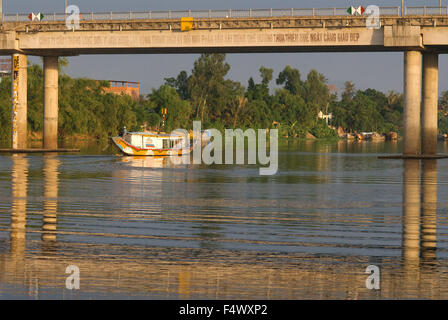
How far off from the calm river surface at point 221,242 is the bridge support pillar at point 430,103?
35265mm

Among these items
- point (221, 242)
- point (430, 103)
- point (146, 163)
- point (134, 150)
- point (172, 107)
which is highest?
point (172, 107)

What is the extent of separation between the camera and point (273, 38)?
200ft

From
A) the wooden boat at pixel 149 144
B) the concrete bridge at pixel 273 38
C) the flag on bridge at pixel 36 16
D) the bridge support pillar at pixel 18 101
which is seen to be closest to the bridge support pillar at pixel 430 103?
the concrete bridge at pixel 273 38

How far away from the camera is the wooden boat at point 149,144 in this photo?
65.1 m

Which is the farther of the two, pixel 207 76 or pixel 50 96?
pixel 207 76

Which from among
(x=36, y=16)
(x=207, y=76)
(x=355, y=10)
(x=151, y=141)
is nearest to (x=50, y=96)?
(x=36, y=16)

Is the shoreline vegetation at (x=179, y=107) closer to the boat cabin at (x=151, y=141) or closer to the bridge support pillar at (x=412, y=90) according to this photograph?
the boat cabin at (x=151, y=141)

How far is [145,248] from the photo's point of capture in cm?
1387

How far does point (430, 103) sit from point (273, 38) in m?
14.1

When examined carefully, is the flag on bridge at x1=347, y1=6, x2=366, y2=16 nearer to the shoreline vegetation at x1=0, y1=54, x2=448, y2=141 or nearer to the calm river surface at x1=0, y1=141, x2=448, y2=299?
the calm river surface at x1=0, y1=141, x2=448, y2=299

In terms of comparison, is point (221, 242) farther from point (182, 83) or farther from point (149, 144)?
point (182, 83)

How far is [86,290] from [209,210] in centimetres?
1059

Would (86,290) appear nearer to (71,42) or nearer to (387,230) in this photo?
(387,230)

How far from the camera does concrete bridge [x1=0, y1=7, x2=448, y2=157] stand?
191 feet
